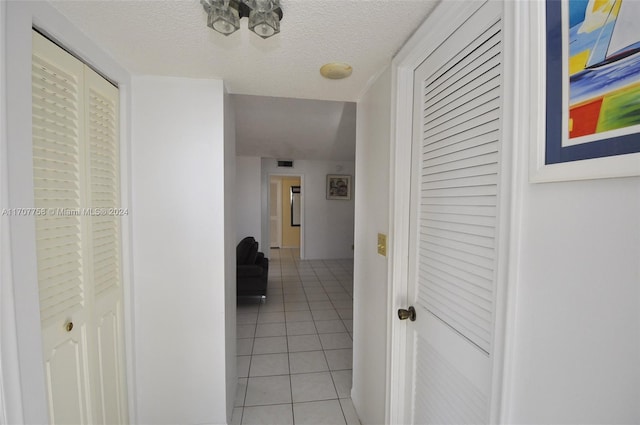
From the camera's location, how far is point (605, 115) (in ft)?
1.56

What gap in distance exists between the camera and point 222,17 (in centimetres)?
83

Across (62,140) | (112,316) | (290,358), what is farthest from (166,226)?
(290,358)

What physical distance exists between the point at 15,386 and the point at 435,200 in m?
1.45

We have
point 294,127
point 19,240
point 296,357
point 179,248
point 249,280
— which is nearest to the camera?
point 19,240

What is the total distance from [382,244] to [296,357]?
1.64 m

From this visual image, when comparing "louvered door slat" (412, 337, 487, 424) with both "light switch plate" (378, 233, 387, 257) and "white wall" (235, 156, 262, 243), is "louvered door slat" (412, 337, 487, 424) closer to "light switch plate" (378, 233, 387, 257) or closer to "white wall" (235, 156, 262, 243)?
"light switch plate" (378, 233, 387, 257)

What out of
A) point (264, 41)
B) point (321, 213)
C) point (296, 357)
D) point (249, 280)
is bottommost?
point (296, 357)

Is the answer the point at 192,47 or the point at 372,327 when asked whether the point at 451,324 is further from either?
the point at 192,47

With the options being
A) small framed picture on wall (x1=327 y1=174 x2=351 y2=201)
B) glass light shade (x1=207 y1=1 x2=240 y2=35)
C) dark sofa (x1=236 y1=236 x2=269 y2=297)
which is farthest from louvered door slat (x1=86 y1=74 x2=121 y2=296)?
small framed picture on wall (x1=327 y1=174 x2=351 y2=201)

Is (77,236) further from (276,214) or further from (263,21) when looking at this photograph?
(276,214)

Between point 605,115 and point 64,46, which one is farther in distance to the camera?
point 64,46

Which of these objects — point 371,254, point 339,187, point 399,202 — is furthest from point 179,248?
point 339,187

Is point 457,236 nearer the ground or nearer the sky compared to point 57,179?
nearer the ground

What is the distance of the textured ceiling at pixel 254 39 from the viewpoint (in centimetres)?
92
